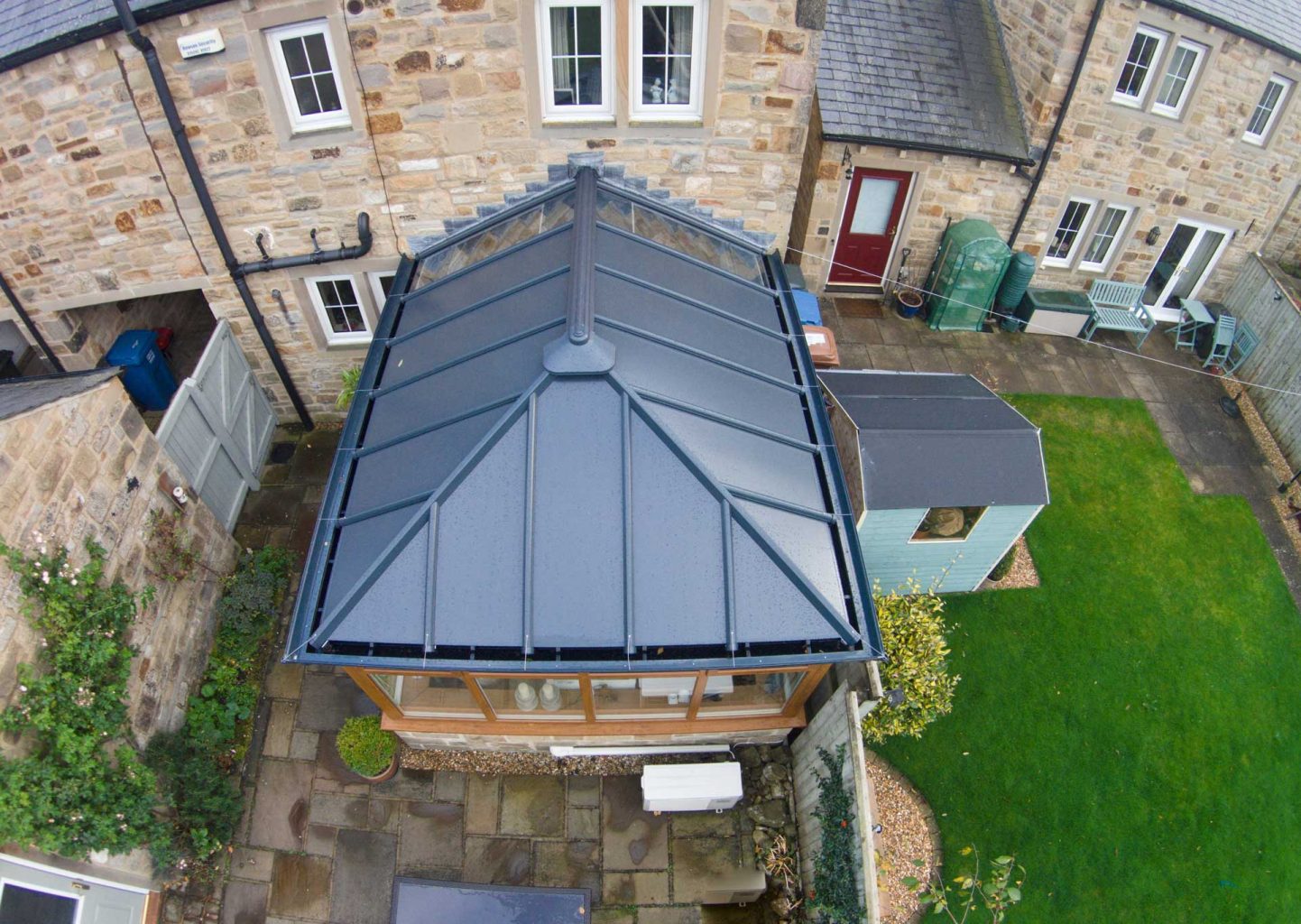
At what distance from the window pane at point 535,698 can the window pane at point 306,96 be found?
702cm

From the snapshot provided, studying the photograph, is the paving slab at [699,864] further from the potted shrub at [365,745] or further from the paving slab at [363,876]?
the potted shrub at [365,745]

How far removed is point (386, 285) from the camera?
11250 millimetres

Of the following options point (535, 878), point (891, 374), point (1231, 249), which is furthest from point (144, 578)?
point (1231, 249)

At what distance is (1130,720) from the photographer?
35.2 ft

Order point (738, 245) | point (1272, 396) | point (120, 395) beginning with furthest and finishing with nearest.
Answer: point (1272, 396) < point (738, 245) < point (120, 395)

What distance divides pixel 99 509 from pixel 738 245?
26.6ft

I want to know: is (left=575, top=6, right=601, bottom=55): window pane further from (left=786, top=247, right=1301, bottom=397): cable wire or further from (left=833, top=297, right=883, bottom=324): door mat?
(left=833, top=297, right=883, bottom=324): door mat

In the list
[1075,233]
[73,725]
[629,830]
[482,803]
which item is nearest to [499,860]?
[482,803]

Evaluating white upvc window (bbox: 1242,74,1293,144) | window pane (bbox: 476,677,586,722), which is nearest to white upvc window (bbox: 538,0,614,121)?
window pane (bbox: 476,677,586,722)

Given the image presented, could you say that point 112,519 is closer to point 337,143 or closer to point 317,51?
point 337,143

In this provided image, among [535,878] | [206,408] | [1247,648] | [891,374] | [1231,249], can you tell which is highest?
[1231,249]

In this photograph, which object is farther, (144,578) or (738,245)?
(738,245)

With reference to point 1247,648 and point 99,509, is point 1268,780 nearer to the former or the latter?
point 1247,648

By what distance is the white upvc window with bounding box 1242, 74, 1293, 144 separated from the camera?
13508 mm
